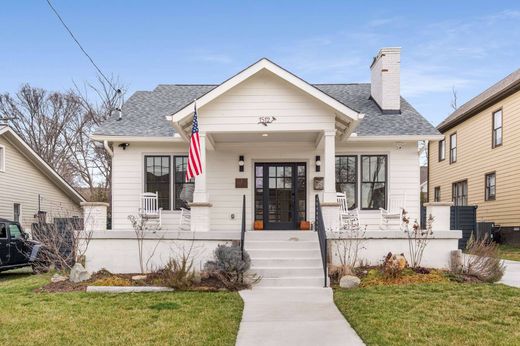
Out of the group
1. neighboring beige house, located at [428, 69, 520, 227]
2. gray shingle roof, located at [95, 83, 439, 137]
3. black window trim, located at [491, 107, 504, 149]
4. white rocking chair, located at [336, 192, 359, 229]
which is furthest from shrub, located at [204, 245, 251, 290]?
black window trim, located at [491, 107, 504, 149]

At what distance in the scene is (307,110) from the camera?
10273mm

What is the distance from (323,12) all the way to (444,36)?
587 cm

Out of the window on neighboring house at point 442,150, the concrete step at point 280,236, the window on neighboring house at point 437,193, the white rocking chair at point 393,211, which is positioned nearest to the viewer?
the concrete step at point 280,236

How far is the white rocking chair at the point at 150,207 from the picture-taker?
11.3 meters

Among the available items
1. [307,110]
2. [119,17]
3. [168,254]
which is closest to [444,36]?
[307,110]

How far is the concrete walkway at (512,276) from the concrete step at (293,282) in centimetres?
361

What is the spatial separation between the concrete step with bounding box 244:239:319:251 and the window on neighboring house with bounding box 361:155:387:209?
2.87 metres

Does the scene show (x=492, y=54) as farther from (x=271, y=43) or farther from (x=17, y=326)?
(x=17, y=326)

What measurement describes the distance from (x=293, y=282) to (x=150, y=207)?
508 centimetres

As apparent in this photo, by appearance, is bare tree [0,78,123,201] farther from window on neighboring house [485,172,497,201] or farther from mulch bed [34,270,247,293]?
window on neighboring house [485,172,497,201]

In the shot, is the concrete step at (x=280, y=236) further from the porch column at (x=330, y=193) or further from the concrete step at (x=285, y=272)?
the concrete step at (x=285, y=272)

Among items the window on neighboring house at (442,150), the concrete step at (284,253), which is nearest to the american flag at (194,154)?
the concrete step at (284,253)

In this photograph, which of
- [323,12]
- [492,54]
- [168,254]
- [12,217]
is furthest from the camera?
[492,54]

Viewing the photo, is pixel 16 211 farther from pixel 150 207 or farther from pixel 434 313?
pixel 434 313
